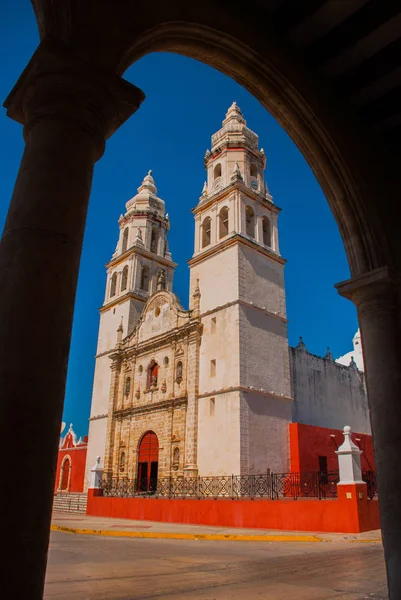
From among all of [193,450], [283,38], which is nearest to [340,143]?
[283,38]

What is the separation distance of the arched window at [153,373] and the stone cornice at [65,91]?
877 inches

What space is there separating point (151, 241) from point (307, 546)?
79.3 feet

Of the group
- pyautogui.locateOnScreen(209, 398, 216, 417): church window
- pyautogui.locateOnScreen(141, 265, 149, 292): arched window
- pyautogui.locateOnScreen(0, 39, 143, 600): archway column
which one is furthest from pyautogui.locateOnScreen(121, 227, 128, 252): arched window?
pyautogui.locateOnScreen(0, 39, 143, 600): archway column

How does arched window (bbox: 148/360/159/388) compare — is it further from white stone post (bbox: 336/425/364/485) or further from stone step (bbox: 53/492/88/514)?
white stone post (bbox: 336/425/364/485)

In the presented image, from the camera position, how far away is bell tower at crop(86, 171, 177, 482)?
2778 centimetres

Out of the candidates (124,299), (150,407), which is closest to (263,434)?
(150,407)

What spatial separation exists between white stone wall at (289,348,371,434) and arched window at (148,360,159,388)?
22.9 ft

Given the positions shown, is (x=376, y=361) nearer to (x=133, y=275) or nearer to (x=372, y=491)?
(x=372, y=491)

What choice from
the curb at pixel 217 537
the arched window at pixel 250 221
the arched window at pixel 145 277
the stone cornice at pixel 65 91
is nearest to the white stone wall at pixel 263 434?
the curb at pixel 217 537

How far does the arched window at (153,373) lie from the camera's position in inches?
971

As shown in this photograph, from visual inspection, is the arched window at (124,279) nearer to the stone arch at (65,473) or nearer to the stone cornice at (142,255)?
the stone cornice at (142,255)

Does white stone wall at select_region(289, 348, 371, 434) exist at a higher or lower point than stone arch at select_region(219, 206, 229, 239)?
lower

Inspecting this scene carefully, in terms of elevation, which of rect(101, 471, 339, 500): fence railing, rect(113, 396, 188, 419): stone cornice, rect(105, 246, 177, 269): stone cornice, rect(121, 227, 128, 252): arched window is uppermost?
rect(121, 227, 128, 252): arched window

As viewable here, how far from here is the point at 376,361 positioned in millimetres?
4332
